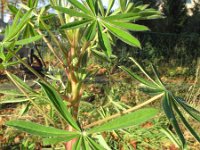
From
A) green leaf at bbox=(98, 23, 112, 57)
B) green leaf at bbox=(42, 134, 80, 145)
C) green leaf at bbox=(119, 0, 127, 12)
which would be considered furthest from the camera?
green leaf at bbox=(119, 0, 127, 12)

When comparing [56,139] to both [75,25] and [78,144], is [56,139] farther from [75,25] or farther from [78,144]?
[75,25]

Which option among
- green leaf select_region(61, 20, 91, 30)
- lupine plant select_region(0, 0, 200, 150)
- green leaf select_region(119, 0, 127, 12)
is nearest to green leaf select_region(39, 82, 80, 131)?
lupine plant select_region(0, 0, 200, 150)

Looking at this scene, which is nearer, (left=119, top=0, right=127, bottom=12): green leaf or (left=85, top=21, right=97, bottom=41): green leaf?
(left=85, top=21, right=97, bottom=41): green leaf

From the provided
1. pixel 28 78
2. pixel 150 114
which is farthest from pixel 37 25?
pixel 28 78

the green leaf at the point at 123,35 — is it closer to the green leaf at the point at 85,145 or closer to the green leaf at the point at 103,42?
the green leaf at the point at 103,42

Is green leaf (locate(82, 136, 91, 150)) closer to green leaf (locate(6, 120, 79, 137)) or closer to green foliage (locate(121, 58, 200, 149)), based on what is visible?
green leaf (locate(6, 120, 79, 137))

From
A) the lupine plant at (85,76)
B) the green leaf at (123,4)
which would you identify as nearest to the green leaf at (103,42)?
the lupine plant at (85,76)

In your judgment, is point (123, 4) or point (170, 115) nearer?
point (170, 115)

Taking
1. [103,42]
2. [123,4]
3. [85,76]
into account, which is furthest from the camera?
[85,76]

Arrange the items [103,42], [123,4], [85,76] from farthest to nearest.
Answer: [85,76] < [123,4] < [103,42]

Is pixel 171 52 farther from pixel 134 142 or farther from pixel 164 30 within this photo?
pixel 134 142

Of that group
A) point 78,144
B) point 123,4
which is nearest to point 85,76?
point 123,4

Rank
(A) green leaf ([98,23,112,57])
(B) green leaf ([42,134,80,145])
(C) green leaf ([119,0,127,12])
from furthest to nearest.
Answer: (C) green leaf ([119,0,127,12]) < (A) green leaf ([98,23,112,57]) < (B) green leaf ([42,134,80,145])

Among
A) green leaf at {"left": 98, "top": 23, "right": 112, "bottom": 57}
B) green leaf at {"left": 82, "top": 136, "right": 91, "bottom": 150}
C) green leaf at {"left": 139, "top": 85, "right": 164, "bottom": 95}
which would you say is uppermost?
green leaf at {"left": 98, "top": 23, "right": 112, "bottom": 57}
